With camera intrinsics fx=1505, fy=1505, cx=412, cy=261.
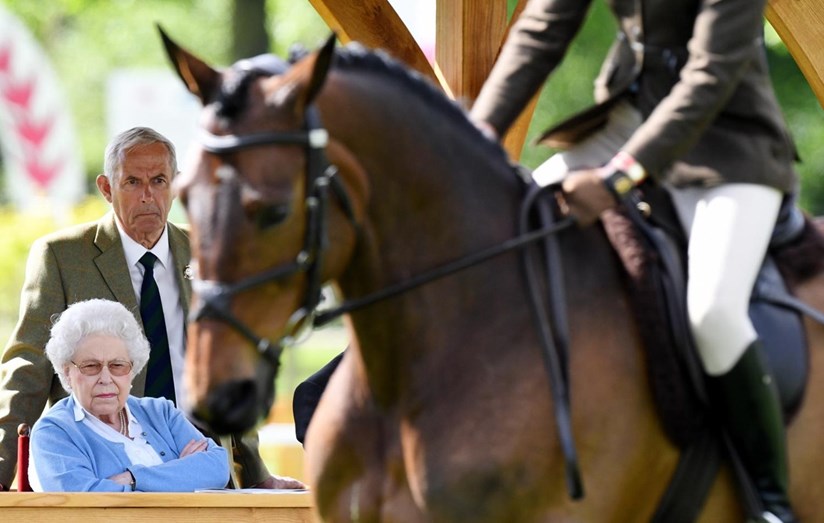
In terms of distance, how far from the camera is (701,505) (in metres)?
3.79

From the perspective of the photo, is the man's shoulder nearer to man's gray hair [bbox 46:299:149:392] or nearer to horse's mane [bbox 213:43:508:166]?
man's gray hair [bbox 46:299:149:392]

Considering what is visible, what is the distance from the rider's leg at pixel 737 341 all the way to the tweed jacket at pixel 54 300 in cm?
313

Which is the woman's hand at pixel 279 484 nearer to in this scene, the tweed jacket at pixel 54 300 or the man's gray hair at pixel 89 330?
the tweed jacket at pixel 54 300

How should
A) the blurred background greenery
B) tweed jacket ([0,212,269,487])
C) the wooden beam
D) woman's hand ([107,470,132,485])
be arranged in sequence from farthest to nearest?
the blurred background greenery < the wooden beam < tweed jacket ([0,212,269,487]) < woman's hand ([107,470,132,485])

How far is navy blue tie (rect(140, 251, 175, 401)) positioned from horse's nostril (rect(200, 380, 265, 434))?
331cm

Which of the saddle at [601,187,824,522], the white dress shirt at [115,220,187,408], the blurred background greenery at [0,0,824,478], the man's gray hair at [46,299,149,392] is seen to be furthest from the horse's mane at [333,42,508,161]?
the blurred background greenery at [0,0,824,478]

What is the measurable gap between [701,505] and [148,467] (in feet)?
8.60

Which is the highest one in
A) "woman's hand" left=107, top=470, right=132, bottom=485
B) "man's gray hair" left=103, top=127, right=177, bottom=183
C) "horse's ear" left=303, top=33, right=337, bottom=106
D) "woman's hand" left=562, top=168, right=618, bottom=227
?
"man's gray hair" left=103, top=127, right=177, bottom=183

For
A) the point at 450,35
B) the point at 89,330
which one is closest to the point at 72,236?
the point at 89,330

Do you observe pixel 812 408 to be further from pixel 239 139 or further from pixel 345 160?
pixel 239 139

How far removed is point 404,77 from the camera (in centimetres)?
370

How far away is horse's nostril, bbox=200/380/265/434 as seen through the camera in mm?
3268

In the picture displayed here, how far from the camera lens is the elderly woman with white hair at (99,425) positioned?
18.4ft

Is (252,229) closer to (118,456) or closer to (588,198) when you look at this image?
(588,198)
